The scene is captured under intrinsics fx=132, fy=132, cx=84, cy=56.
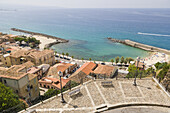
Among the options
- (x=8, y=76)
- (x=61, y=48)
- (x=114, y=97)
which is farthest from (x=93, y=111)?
(x=61, y=48)

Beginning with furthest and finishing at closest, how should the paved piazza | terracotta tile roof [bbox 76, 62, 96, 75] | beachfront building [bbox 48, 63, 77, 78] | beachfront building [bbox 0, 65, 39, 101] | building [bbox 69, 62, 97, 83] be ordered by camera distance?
terracotta tile roof [bbox 76, 62, 96, 75], beachfront building [bbox 48, 63, 77, 78], building [bbox 69, 62, 97, 83], beachfront building [bbox 0, 65, 39, 101], the paved piazza

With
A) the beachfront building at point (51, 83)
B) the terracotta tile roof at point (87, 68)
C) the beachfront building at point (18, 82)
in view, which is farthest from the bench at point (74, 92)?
the terracotta tile roof at point (87, 68)

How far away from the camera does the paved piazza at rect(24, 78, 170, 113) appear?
12875mm

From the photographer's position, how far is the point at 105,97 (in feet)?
47.4

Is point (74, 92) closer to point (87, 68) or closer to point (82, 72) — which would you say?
point (82, 72)

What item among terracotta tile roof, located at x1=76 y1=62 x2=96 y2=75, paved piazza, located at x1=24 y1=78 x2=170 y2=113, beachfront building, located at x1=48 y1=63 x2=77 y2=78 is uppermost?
paved piazza, located at x1=24 y1=78 x2=170 y2=113

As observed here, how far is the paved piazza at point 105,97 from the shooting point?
42.2 ft

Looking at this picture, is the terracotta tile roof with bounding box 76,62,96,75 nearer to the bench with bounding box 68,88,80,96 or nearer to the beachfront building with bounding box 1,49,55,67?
the beachfront building with bounding box 1,49,55,67

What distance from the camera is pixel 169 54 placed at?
2387 inches

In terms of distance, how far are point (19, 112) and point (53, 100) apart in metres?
3.28

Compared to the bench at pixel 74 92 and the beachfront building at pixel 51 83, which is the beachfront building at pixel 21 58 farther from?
the bench at pixel 74 92

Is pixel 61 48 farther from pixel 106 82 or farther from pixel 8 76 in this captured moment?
pixel 106 82

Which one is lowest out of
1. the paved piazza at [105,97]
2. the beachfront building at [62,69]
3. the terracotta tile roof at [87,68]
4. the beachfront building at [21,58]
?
the beachfront building at [62,69]

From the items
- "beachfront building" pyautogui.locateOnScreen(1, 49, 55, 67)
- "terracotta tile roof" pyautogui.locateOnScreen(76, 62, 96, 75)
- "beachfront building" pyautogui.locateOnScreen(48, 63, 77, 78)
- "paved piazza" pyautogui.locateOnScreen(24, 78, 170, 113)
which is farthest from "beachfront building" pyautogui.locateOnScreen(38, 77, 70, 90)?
"paved piazza" pyautogui.locateOnScreen(24, 78, 170, 113)
